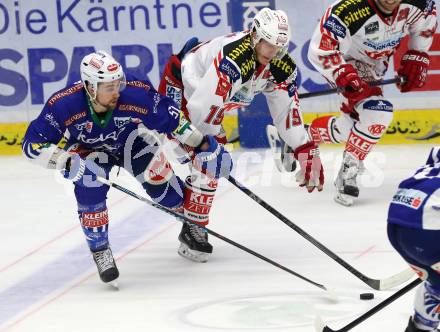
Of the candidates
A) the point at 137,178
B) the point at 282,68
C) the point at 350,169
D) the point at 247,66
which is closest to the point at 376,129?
the point at 350,169

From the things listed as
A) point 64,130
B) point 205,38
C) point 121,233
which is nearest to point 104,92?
point 64,130

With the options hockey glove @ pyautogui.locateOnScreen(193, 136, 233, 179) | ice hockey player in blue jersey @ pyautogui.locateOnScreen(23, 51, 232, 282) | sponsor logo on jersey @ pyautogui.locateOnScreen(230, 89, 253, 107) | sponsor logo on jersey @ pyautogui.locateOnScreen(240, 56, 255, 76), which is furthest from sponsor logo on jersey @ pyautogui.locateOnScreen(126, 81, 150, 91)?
sponsor logo on jersey @ pyautogui.locateOnScreen(230, 89, 253, 107)

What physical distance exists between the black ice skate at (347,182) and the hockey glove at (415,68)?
521 millimetres

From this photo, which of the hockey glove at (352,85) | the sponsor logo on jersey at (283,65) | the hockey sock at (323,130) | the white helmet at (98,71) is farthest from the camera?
the hockey sock at (323,130)

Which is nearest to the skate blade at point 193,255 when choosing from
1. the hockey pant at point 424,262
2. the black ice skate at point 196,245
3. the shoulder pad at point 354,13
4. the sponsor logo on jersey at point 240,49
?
the black ice skate at point 196,245

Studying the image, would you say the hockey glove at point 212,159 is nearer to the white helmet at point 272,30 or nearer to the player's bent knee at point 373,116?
the white helmet at point 272,30

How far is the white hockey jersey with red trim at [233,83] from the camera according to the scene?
573cm

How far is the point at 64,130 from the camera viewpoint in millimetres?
5422

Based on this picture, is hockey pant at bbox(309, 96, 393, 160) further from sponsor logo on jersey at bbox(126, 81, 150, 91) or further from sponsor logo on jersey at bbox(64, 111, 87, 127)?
sponsor logo on jersey at bbox(64, 111, 87, 127)

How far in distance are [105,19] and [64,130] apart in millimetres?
2853

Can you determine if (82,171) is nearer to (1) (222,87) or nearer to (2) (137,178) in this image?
(2) (137,178)

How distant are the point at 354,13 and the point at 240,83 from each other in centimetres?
120

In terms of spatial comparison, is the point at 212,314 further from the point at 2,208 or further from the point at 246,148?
the point at 246,148

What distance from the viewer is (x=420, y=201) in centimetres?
399
